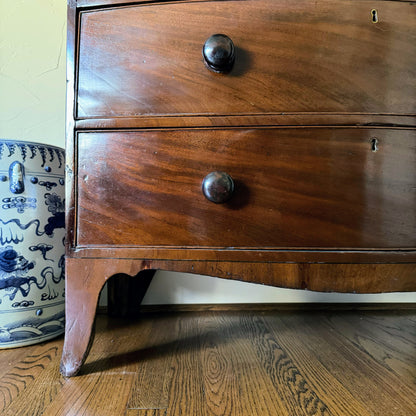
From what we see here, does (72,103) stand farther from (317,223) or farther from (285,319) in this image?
(285,319)

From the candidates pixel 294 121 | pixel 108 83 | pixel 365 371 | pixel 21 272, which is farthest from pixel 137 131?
pixel 365 371

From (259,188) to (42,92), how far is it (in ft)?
2.84

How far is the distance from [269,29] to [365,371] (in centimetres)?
63

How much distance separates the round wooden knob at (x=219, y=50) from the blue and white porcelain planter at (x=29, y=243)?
0.47 meters

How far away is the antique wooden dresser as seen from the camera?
0.57m

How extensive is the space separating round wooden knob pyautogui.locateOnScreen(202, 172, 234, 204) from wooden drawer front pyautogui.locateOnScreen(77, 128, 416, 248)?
0.08 feet

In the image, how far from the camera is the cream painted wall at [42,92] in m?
1.08

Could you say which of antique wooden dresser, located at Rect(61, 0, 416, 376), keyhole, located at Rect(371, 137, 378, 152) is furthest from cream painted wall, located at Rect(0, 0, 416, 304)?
keyhole, located at Rect(371, 137, 378, 152)

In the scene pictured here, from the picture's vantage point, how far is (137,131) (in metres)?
0.60

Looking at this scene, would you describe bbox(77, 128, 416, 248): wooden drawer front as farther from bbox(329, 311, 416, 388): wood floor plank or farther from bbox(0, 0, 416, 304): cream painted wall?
bbox(0, 0, 416, 304): cream painted wall

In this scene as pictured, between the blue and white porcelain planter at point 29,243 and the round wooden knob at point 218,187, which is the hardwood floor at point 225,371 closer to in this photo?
the blue and white porcelain planter at point 29,243

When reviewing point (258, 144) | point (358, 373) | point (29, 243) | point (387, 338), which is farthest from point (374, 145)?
point (29, 243)

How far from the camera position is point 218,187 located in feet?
1.82

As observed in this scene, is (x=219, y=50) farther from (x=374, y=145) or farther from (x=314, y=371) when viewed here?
(x=314, y=371)
